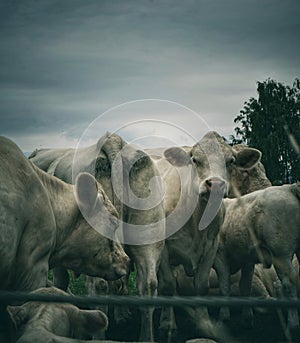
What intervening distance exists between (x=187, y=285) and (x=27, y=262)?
361cm

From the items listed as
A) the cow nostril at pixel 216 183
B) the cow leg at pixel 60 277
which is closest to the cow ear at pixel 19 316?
the cow nostril at pixel 216 183

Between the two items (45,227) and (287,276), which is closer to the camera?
(45,227)

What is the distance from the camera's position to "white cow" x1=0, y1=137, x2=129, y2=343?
5270 mm

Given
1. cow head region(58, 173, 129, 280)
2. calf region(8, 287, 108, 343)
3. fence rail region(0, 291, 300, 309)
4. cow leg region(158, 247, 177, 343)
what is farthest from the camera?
cow leg region(158, 247, 177, 343)

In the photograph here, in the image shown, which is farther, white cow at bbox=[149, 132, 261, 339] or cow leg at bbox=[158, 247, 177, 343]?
white cow at bbox=[149, 132, 261, 339]

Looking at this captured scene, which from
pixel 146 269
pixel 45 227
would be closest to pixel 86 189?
pixel 45 227

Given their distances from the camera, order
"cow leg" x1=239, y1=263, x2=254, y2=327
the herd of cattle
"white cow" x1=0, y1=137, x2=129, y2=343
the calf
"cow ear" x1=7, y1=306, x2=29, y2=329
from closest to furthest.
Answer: the calf < "cow ear" x1=7, y1=306, x2=29, y2=329 < "white cow" x1=0, y1=137, x2=129, y2=343 < the herd of cattle < "cow leg" x1=239, y1=263, x2=254, y2=327

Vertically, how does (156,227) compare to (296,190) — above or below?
below

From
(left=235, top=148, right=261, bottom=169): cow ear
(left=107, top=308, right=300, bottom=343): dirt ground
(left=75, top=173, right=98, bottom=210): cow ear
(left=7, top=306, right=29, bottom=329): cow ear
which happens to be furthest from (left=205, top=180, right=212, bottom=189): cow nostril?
(left=7, top=306, right=29, bottom=329): cow ear

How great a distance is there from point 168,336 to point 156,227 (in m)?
1.23

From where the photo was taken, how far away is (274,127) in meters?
38.8

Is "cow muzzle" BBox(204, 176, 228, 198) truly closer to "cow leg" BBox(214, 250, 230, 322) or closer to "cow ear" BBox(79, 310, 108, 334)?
"cow leg" BBox(214, 250, 230, 322)

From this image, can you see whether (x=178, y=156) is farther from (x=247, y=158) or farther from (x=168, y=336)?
(x=168, y=336)

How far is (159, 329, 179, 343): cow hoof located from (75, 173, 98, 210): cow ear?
6.01ft
